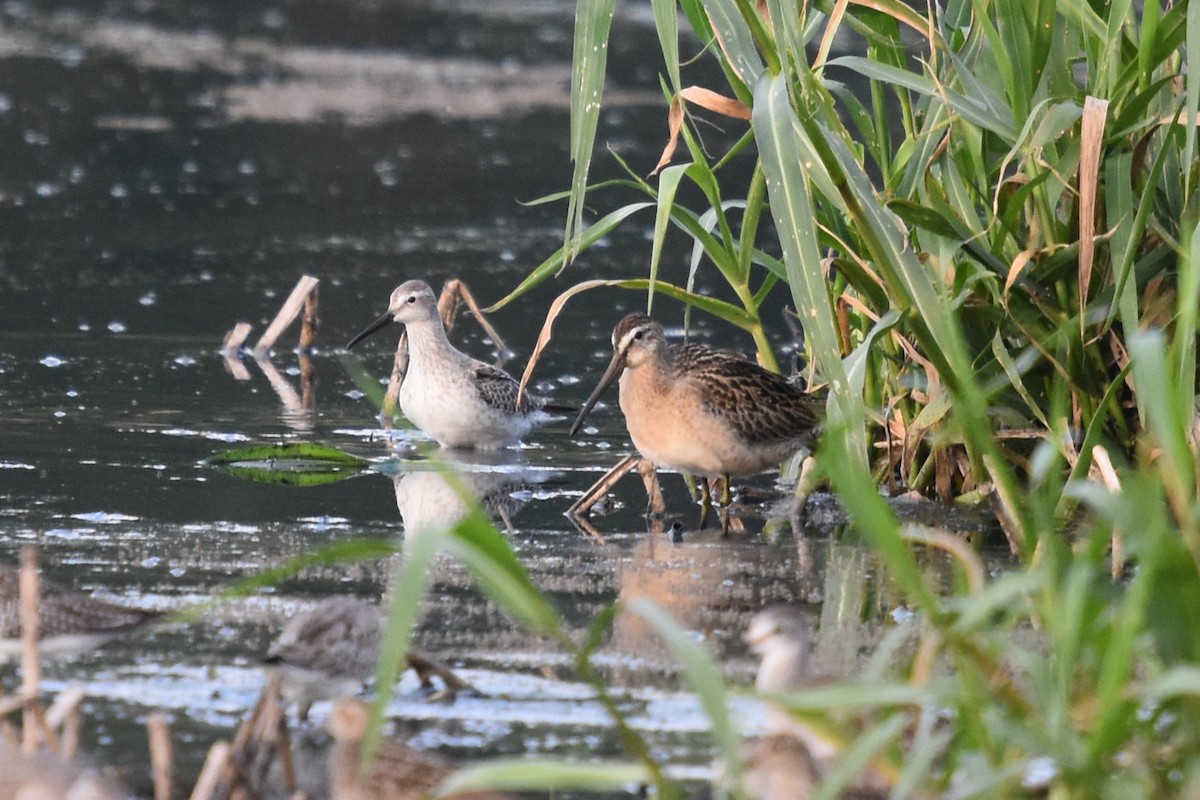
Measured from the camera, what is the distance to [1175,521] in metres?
5.82

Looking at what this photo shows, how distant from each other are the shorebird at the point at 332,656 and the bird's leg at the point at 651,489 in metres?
2.35

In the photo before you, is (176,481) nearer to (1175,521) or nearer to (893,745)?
(1175,521)

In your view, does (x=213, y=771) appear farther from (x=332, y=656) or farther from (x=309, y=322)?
(x=309, y=322)

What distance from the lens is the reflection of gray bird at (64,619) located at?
189 inches

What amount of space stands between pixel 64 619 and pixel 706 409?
2762mm

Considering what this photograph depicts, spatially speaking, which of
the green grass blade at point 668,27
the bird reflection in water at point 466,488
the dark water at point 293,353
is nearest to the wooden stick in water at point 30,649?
the dark water at point 293,353

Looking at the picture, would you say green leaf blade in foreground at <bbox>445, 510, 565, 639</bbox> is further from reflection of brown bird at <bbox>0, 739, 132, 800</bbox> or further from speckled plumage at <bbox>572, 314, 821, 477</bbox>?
speckled plumage at <bbox>572, 314, 821, 477</bbox>

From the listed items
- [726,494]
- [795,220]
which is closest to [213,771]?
[795,220]

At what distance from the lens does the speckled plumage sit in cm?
691

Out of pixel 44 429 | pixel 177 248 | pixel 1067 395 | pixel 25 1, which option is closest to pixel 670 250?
pixel 177 248

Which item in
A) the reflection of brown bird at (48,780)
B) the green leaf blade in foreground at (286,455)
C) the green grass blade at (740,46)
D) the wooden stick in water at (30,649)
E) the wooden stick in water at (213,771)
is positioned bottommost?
the wooden stick in water at (213,771)

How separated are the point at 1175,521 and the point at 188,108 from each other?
1372 centimetres

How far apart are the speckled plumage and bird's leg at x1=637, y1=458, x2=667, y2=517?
0.14 feet

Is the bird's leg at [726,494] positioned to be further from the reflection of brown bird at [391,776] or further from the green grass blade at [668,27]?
the reflection of brown bird at [391,776]
